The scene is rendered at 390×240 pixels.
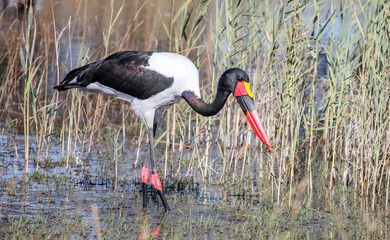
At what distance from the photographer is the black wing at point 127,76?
535 centimetres

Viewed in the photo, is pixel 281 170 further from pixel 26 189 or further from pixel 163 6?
pixel 163 6

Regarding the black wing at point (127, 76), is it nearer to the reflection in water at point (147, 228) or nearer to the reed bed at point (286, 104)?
the reed bed at point (286, 104)

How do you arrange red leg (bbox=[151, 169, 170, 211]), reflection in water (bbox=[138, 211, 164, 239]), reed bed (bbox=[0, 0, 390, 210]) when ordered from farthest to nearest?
reed bed (bbox=[0, 0, 390, 210]) → red leg (bbox=[151, 169, 170, 211]) → reflection in water (bbox=[138, 211, 164, 239])

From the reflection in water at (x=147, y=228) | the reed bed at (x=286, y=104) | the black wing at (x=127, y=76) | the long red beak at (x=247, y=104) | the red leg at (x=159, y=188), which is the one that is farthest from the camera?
the reed bed at (x=286, y=104)

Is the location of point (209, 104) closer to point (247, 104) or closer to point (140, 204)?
point (247, 104)

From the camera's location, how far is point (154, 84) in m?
5.34

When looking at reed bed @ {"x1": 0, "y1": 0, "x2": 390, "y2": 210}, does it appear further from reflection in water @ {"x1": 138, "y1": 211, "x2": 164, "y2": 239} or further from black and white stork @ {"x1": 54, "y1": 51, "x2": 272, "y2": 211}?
reflection in water @ {"x1": 138, "y1": 211, "x2": 164, "y2": 239}

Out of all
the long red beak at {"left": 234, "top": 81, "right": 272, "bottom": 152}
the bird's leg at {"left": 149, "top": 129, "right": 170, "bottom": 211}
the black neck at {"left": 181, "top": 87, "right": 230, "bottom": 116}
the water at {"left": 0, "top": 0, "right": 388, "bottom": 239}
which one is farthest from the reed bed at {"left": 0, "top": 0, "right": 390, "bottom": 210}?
the black neck at {"left": 181, "top": 87, "right": 230, "bottom": 116}

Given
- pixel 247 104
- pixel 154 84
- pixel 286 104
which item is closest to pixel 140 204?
pixel 154 84

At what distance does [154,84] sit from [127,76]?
0.27m

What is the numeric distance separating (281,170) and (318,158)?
1851 mm

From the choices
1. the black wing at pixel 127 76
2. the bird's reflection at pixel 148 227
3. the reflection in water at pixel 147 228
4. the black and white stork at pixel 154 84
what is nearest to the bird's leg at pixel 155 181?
the black and white stork at pixel 154 84

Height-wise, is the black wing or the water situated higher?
the black wing

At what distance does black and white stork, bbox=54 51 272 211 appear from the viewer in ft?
16.9
